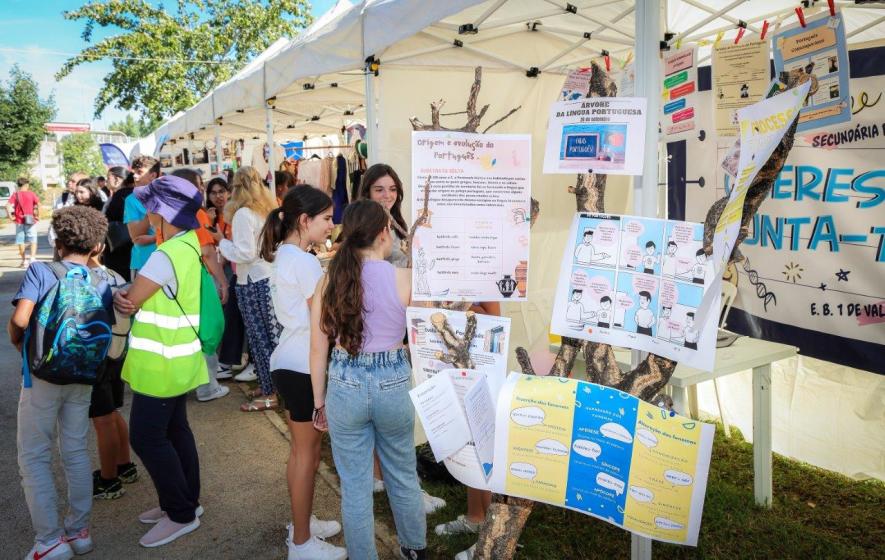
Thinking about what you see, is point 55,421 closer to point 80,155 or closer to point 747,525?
point 747,525

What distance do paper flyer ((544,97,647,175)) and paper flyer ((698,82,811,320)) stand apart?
0.30 m

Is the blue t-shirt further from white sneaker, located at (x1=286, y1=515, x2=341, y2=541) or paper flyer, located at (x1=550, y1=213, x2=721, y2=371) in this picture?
paper flyer, located at (x1=550, y1=213, x2=721, y2=371)

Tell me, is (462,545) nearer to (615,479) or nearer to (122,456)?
(615,479)

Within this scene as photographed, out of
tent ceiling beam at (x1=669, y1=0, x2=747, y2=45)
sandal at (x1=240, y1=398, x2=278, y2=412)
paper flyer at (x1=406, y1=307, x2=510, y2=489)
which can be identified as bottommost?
sandal at (x1=240, y1=398, x2=278, y2=412)

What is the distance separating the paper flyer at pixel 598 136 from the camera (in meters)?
1.75

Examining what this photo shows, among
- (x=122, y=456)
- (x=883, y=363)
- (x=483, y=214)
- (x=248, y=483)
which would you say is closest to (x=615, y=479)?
(x=483, y=214)

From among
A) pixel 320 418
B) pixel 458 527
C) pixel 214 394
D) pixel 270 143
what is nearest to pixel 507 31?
pixel 320 418

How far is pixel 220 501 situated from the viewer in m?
3.20

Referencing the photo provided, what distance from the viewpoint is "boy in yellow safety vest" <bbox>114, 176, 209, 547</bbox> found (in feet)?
8.46

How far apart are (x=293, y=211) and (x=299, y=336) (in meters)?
0.54

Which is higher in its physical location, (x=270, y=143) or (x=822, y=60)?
(x=270, y=143)

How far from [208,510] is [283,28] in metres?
21.7

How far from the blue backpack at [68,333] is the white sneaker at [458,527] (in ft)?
5.69

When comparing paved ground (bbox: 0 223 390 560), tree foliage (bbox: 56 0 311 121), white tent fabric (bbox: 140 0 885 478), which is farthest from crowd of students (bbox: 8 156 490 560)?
tree foliage (bbox: 56 0 311 121)
